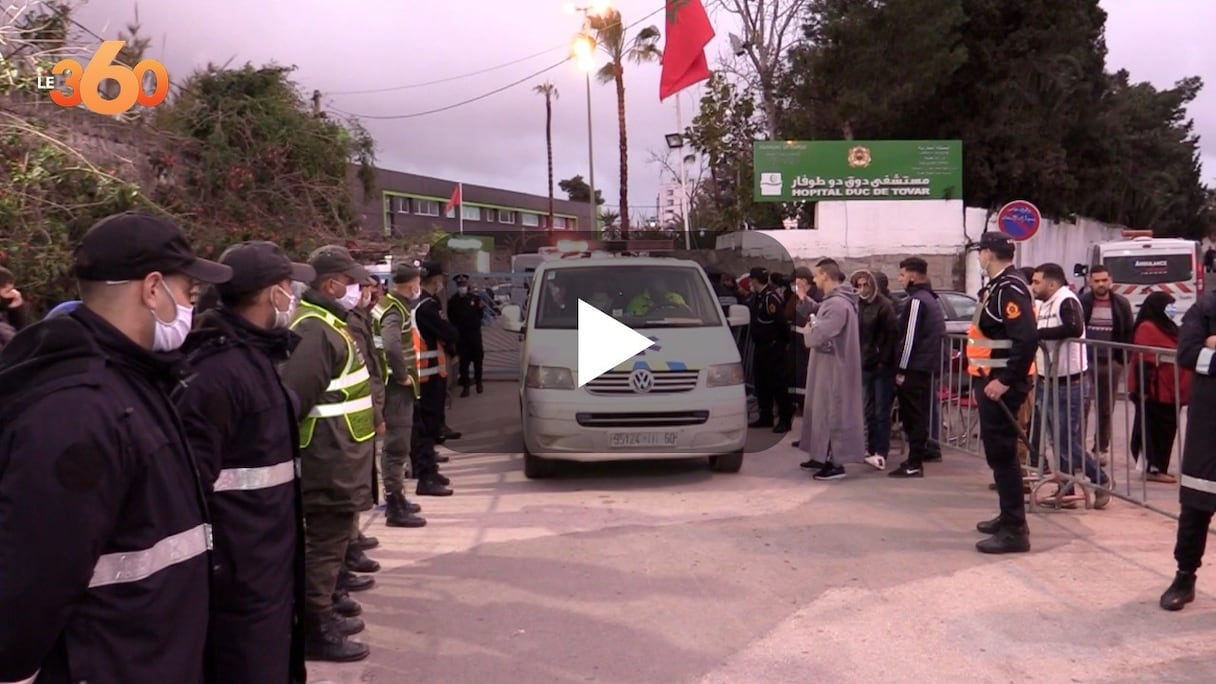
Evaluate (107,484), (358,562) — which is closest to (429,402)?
(358,562)

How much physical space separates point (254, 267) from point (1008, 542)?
4.98 metres

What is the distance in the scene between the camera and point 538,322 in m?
9.05

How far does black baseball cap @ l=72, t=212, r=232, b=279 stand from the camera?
229 centimetres

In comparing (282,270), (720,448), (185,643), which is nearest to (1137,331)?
(720,448)

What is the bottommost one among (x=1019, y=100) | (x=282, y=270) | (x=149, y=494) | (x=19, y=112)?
(x=149, y=494)

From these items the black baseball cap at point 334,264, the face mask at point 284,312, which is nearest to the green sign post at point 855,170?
the black baseball cap at point 334,264

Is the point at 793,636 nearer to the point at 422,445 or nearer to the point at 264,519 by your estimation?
the point at 264,519

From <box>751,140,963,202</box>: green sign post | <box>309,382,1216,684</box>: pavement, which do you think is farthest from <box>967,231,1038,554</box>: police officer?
<box>751,140,963,202</box>: green sign post

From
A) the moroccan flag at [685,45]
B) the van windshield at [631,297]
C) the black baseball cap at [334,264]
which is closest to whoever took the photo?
the black baseball cap at [334,264]

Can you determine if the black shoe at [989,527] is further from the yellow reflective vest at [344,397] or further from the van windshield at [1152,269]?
the van windshield at [1152,269]

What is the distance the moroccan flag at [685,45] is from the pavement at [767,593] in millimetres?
15319

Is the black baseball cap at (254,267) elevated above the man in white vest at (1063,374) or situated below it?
above

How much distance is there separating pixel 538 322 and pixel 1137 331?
5.50m

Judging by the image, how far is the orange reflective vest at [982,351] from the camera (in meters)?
6.45
